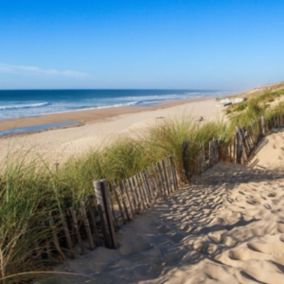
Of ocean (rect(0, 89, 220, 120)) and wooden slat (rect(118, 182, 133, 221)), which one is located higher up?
wooden slat (rect(118, 182, 133, 221))

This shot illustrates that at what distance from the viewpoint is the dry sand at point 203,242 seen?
3229 mm

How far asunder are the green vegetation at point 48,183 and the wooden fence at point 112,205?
4.2 inches

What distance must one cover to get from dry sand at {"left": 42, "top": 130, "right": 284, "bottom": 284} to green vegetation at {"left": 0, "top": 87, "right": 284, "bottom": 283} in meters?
0.38

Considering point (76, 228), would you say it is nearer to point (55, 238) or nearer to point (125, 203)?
point (55, 238)

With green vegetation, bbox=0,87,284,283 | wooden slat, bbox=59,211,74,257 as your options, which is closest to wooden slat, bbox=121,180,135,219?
green vegetation, bbox=0,87,284,283

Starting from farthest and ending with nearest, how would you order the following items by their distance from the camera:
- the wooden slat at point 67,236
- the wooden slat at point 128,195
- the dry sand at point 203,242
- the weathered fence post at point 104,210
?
the wooden slat at point 128,195 → the weathered fence post at point 104,210 → the wooden slat at point 67,236 → the dry sand at point 203,242

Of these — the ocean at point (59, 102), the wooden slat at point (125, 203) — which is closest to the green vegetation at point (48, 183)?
the wooden slat at point (125, 203)

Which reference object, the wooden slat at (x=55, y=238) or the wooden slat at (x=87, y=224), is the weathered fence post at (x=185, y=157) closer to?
the wooden slat at (x=87, y=224)

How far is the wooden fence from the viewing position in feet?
12.3

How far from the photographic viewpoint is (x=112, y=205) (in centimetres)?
450

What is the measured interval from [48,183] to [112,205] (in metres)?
0.89

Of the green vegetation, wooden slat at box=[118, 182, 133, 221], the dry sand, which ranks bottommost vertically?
the dry sand

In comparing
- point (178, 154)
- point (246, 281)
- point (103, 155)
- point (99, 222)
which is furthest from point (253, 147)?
point (246, 281)

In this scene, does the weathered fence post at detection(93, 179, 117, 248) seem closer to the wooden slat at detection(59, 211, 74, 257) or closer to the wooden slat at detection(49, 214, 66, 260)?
the wooden slat at detection(59, 211, 74, 257)
